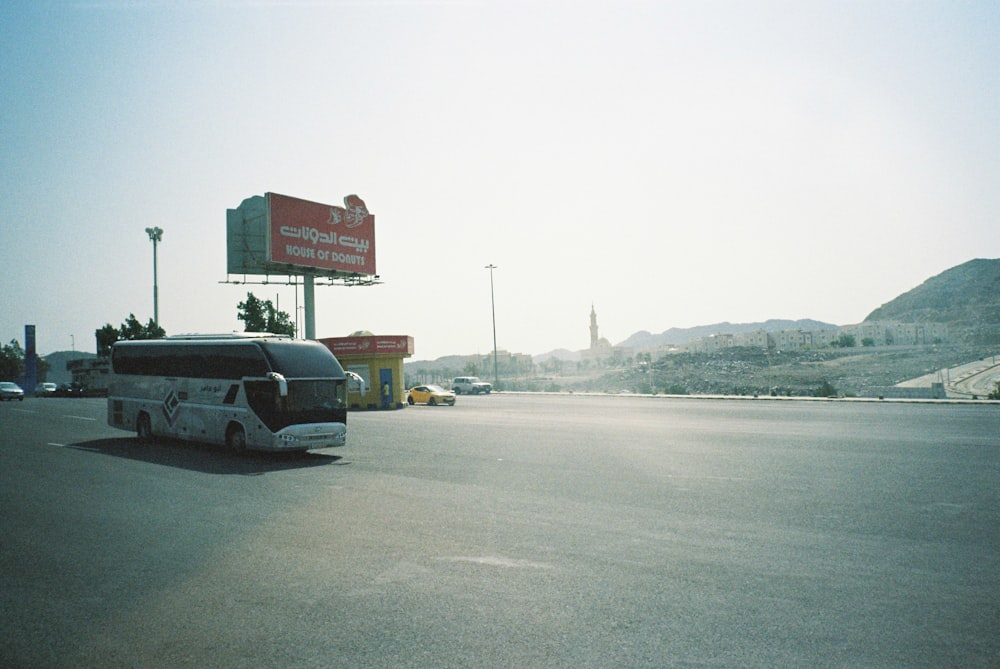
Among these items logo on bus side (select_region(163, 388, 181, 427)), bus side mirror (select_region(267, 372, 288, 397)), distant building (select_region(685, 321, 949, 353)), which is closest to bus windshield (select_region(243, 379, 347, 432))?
bus side mirror (select_region(267, 372, 288, 397))

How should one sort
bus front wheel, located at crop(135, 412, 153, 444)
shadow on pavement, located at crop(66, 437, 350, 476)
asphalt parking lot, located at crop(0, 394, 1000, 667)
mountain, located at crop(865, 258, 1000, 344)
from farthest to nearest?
mountain, located at crop(865, 258, 1000, 344) < bus front wheel, located at crop(135, 412, 153, 444) < shadow on pavement, located at crop(66, 437, 350, 476) < asphalt parking lot, located at crop(0, 394, 1000, 667)

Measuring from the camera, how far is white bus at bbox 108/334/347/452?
619 inches

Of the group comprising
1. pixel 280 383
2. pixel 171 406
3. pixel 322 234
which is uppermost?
pixel 322 234

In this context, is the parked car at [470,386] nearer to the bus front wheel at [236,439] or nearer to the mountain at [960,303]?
Answer: the bus front wheel at [236,439]

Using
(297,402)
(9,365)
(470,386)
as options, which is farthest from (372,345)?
(9,365)

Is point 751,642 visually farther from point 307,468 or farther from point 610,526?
point 307,468

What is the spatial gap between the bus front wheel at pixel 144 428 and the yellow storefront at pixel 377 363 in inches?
760

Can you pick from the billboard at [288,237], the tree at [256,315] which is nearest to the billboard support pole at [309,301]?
the billboard at [288,237]

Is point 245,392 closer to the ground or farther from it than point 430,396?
farther from it

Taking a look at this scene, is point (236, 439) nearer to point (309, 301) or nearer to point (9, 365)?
point (309, 301)

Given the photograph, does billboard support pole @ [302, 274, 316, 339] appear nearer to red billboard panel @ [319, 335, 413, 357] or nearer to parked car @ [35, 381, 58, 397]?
red billboard panel @ [319, 335, 413, 357]

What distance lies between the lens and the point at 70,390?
201 ft

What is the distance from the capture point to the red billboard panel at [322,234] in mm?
38594

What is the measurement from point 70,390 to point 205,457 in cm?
5641
